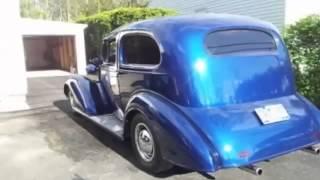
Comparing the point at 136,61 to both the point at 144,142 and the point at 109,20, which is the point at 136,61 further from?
the point at 109,20

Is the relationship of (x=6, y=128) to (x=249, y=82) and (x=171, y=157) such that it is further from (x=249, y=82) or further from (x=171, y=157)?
(x=249, y=82)

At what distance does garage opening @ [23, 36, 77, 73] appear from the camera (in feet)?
65.8

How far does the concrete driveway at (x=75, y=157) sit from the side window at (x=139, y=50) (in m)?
1.32

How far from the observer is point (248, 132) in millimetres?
4125

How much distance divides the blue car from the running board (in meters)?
0.06

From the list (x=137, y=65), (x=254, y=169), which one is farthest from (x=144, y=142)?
(x=254, y=169)

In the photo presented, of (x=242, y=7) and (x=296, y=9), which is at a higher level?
(x=242, y=7)

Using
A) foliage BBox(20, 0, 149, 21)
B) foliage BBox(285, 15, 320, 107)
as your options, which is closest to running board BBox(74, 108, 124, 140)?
foliage BBox(285, 15, 320, 107)

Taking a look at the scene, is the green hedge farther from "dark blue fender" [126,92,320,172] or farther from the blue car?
"dark blue fender" [126,92,320,172]

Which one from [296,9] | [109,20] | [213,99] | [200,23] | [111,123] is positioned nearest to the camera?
[213,99]

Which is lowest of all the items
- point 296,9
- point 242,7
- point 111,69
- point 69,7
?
point 111,69

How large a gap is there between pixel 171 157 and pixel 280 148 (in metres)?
1.18

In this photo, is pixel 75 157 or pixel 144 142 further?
pixel 75 157

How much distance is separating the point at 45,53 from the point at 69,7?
60.5ft
